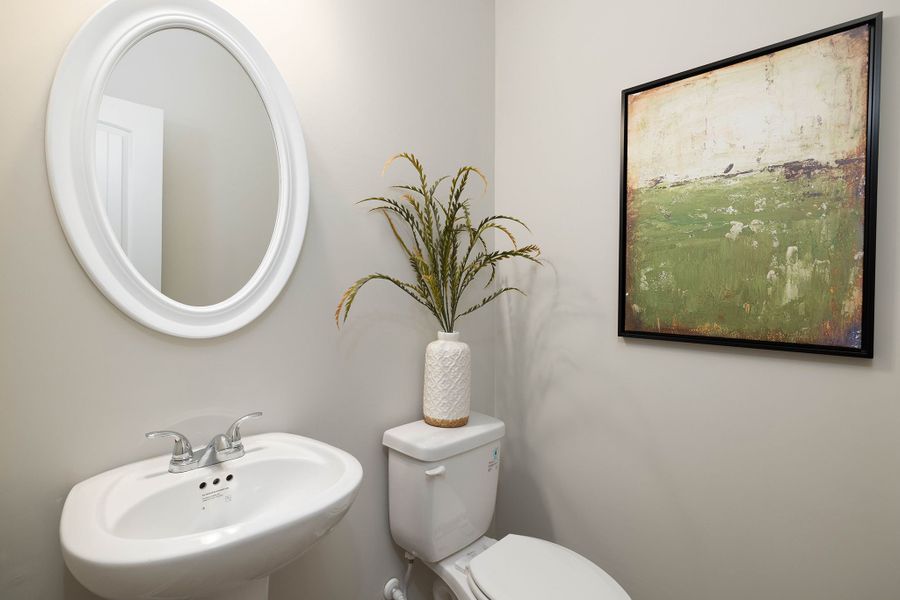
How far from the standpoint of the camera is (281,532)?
0.77 metres

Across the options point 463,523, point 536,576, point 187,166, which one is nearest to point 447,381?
point 463,523

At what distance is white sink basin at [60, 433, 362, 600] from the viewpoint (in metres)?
0.68

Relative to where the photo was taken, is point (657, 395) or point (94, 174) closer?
point (94, 174)

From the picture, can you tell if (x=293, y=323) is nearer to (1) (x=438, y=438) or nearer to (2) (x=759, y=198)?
(1) (x=438, y=438)

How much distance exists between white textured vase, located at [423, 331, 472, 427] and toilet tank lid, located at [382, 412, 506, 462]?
0.04m

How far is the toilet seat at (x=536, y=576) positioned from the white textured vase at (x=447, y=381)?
38 centimetres

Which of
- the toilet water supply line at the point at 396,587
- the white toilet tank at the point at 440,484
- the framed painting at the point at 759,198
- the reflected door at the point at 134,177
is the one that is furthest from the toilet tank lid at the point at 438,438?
the reflected door at the point at 134,177

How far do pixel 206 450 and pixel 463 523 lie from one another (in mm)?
771

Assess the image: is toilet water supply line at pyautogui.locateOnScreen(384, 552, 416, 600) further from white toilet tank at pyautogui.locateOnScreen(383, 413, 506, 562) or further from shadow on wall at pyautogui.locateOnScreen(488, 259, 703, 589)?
shadow on wall at pyautogui.locateOnScreen(488, 259, 703, 589)

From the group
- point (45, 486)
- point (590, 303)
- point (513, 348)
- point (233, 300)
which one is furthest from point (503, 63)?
point (45, 486)

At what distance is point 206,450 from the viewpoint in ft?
3.30

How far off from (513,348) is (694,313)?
667 mm

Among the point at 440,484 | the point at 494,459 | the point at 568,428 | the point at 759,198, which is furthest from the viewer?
the point at 568,428

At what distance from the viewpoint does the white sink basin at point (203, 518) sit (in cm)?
68
